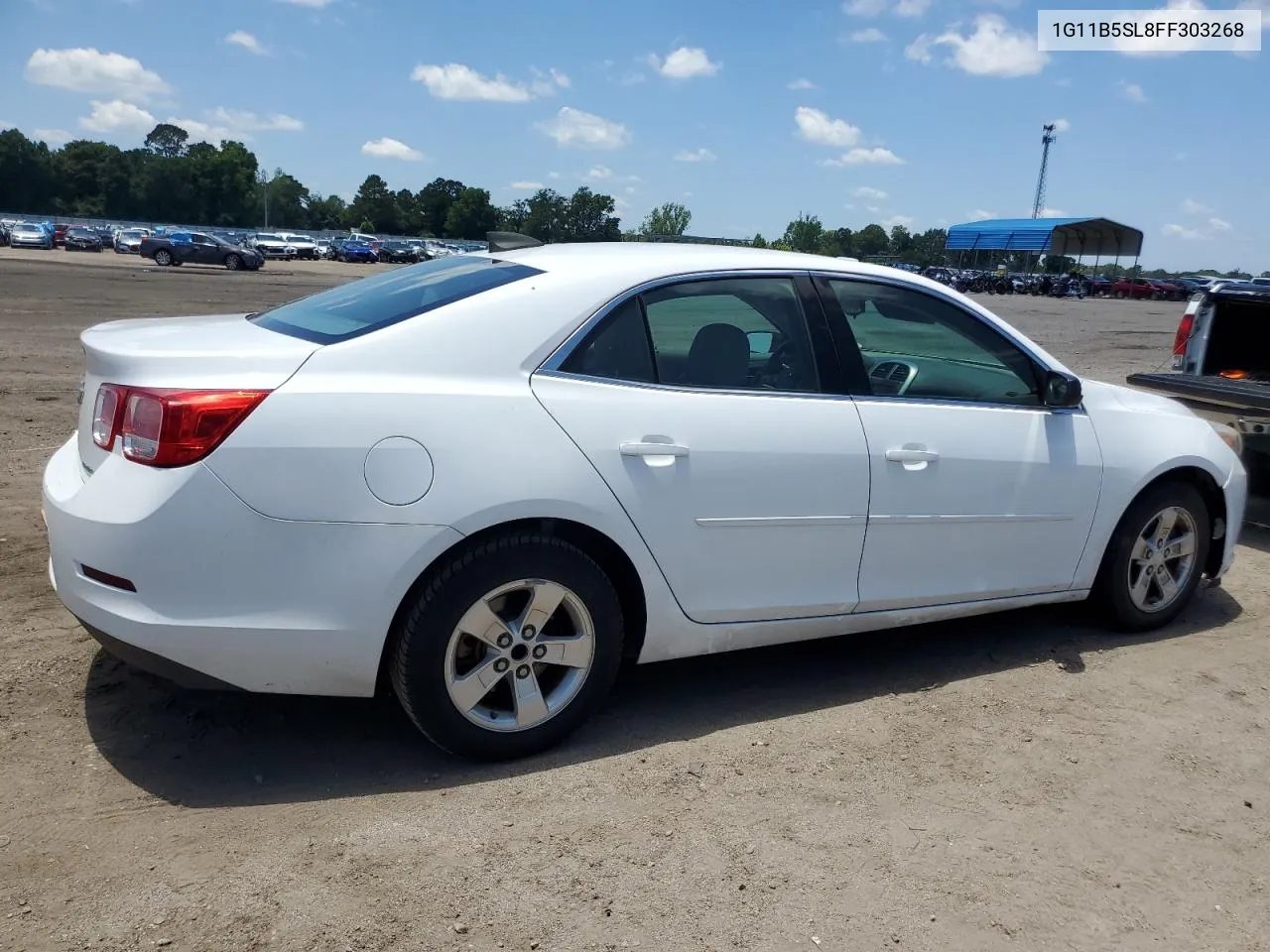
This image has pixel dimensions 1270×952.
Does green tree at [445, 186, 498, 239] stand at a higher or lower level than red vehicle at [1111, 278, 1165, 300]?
higher

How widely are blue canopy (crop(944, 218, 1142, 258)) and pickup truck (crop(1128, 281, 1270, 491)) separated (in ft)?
223

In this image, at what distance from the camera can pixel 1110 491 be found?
Result: 437 centimetres

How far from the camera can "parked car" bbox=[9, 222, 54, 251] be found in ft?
168

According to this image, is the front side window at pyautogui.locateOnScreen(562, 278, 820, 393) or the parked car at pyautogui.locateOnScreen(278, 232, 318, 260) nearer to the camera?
the front side window at pyautogui.locateOnScreen(562, 278, 820, 393)

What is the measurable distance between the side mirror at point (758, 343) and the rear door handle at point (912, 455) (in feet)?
1.91

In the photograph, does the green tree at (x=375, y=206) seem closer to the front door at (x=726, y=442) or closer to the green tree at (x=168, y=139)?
the green tree at (x=168, y=139)

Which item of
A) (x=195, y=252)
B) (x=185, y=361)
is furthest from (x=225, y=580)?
(x=195, y=252)

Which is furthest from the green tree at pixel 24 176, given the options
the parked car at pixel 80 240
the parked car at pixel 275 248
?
the parked car at pixel 80 240

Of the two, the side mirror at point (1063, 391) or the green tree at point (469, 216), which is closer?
the side mirror at point (1063, 391)

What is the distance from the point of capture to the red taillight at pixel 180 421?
2.82 meters

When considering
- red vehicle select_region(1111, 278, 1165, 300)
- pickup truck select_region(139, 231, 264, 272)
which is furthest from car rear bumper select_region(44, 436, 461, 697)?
red vehicle select_region(1111, 278, 1165, 300)

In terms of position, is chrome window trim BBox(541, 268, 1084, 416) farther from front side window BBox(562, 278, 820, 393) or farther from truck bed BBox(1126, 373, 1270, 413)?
truck bed BBox(1126, 373, 1270, 413)

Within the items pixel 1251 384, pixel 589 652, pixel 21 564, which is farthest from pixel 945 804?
pixel 1251 384

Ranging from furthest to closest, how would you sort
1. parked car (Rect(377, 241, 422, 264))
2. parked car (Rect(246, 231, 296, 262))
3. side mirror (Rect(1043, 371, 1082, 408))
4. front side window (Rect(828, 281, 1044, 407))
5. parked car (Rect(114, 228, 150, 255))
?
parked car (Rect(377, 241, 422, 264)) < parked car (Rect(246, 231, 296, 262)) < parked car (Rect(114, 228, 150, 255)) < side mirror (Rect(1043, 371, 1082, 408)) < front side window (Rect(828, 281, 1044, 407))
